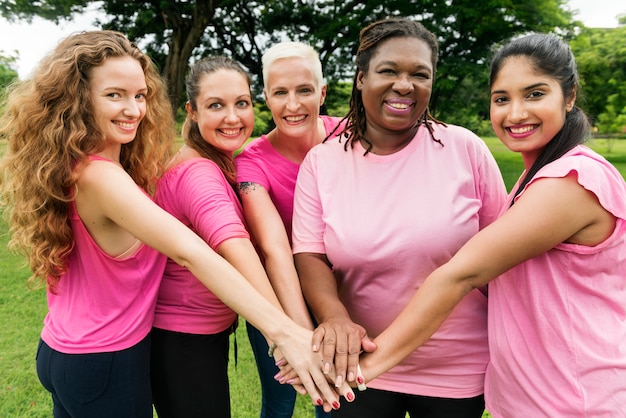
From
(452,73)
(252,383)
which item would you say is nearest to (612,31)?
(452,73)

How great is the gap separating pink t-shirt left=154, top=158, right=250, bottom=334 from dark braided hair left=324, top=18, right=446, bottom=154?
0.59 m

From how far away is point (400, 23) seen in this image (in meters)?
2.02

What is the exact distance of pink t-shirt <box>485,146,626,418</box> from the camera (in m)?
1.58

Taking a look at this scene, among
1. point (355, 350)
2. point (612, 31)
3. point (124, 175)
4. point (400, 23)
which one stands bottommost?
point (355, 350)

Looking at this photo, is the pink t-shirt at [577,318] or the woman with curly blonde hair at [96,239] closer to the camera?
the pink t-shirt at [577,318]

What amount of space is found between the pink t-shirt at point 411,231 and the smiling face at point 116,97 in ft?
2.70

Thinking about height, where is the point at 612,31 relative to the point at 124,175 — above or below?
above

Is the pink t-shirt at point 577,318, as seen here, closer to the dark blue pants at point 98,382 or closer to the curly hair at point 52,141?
the dark blue pants at point 98,382

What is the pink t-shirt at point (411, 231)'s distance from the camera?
73.7 inches

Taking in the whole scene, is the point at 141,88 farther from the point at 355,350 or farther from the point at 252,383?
the point at 252,383

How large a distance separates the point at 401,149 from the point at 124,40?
1266 millimetres

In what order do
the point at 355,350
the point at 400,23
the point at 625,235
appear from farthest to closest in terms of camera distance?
the point at 400,23
the point at 355,350
the point at 625,235

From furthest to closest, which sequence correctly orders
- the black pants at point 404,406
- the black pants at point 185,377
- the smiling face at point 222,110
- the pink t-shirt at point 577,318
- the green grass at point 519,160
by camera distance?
1. the green grass at point 519,160
2. the smiling face at point 222,110
3. the black pants at point 185,377
4. the black pants at point 404,406
5. the pink t-shirt at point 577,318

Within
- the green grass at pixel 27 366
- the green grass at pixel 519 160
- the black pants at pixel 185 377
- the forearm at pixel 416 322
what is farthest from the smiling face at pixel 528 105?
the green grass at pixel 519 160
